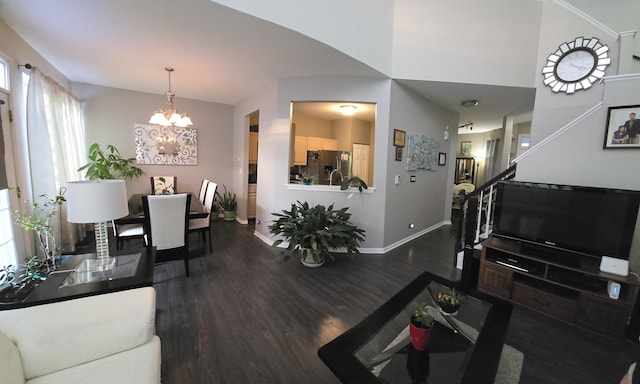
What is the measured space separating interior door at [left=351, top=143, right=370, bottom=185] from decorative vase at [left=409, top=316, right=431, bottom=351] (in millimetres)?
5114

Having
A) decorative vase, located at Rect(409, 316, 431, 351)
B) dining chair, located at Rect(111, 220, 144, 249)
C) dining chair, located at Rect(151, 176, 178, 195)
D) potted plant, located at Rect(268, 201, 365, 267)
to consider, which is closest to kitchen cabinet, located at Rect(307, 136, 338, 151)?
dining chair, located at Rect(151, 176, 178, 195)

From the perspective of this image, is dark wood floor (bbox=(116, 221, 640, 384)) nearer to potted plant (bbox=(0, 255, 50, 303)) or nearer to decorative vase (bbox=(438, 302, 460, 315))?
decorative vase (bbox=(438, 302, 460, 315))

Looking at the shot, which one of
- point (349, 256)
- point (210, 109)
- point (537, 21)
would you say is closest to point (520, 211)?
point (349, 256)

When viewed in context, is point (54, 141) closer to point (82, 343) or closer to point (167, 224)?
point (167, 224)

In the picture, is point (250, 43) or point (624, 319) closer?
point (624, 319)

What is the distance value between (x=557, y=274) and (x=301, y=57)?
3.49m

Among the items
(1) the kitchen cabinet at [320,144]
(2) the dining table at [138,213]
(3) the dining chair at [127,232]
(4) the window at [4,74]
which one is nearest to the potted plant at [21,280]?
(2) the dining table at [138,213]

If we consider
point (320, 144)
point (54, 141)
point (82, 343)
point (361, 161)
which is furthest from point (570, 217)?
point (54, 141)

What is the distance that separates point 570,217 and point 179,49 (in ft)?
14.3

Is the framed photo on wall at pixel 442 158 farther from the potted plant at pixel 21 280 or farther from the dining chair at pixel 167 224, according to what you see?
the potted plant at pixel 21 280

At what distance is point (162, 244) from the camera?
2725mm

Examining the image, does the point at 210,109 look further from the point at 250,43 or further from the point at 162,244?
the point at 162,244

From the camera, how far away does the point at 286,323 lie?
6.94 ft

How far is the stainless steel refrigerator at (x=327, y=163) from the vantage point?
5.89 metres
